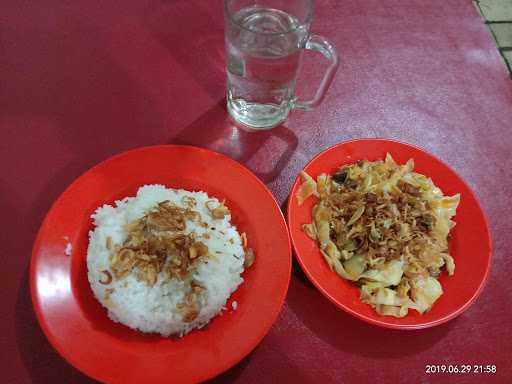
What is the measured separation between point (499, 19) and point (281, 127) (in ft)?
4.19

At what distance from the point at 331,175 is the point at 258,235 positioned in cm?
29

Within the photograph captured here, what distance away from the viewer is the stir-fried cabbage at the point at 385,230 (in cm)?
104

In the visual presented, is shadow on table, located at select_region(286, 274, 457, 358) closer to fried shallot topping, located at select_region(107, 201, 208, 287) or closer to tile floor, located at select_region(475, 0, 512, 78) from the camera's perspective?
fried shallot topping, located at select_region(107, 201, 208, 287)

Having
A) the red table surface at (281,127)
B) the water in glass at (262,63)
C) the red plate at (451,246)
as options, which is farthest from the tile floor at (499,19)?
the water in glass at (262,63)

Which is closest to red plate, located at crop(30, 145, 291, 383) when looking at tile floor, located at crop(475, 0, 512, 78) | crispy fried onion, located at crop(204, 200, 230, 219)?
crispy fried onion, located at crop(204, 200, 230, 219)

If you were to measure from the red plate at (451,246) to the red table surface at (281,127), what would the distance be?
84 mm

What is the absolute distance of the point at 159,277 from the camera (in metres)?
0.98

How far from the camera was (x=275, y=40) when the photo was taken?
3.57 feet

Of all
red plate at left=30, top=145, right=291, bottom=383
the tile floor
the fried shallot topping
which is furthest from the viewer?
the tile floor

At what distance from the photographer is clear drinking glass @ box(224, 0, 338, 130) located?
1.12m

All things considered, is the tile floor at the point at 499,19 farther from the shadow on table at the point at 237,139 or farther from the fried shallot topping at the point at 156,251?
the fried shallot topping at the point at 156,251

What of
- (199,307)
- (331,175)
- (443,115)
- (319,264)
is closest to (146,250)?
(199,307)

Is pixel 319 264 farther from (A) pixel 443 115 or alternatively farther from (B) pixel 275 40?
(A) pixel 443 115

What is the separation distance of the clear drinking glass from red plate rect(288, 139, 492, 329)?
0.23m
